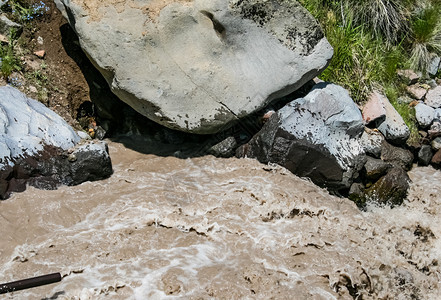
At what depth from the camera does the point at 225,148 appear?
20.5 feet

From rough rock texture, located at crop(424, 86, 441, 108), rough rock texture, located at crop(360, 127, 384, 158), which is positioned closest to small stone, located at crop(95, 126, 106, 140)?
rough rock texture, located at crop(360, 127, 384, 158)

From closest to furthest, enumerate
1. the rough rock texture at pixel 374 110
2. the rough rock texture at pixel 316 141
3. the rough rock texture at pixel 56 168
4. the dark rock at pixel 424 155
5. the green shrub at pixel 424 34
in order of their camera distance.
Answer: the rough rock texture at pixel 56 168 < the rough rock texture at pixel 316 141 < the rough rock texture at pixel 374 110 < the dark rock at pixel 424 155 < the green shrub at pixel 424 34

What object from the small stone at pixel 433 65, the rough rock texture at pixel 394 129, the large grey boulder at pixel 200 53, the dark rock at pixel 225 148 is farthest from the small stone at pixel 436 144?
the dark rock at pixel 225 148

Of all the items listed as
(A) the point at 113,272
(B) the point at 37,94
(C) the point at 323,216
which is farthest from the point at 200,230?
(B) the point at 37,94

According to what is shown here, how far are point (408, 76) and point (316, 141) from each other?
9.47 feet

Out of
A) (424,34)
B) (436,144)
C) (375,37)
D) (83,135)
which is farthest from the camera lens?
(424,34)

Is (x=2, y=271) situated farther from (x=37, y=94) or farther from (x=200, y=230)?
(x=37, y=94)

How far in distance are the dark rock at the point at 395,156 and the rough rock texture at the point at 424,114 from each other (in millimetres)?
844

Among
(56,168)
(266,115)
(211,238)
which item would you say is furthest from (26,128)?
(266,115)

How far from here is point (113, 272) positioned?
13.7 ft

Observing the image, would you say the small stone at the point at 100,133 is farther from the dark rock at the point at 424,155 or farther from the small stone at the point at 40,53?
the dark rock at the point at 424,155

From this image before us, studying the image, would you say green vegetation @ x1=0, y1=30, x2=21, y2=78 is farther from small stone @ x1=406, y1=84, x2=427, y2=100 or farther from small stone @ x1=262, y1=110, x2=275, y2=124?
small stone @ x1=406, y1=84, x2=427, y2=100

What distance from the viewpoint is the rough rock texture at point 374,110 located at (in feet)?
22.7

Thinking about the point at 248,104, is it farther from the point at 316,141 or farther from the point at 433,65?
the point at 433,65
